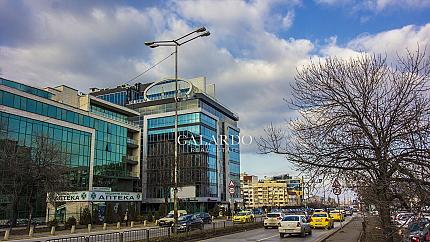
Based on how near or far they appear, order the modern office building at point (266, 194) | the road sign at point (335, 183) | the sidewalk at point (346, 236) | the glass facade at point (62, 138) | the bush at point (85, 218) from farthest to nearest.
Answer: the modern office building at point (266, 194) → the glass facade at point (62, 138) → the bush at point (85, 218) → the sidewalk at point (346, 236) → the road sign at point (335, 183)

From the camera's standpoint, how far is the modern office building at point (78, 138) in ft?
163

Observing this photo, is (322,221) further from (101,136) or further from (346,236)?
(101,136)

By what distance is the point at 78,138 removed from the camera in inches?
2349

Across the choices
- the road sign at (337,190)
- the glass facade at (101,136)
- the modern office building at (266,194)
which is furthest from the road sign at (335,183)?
the modern office building at (266,194)

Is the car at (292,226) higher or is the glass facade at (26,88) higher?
the glass facade at (26,88)

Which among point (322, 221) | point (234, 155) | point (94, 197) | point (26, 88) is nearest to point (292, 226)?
point (322, 221)

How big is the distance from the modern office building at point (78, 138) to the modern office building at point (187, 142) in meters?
5.49

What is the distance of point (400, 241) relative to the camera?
36.4 feet

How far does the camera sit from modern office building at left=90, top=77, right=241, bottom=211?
7919 cm

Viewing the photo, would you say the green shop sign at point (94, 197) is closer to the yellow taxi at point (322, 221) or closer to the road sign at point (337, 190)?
the yellow taxi at point (322, 221)

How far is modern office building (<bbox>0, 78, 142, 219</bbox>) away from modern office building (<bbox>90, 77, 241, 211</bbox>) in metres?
5.49

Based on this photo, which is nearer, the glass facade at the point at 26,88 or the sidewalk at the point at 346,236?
the sidewalk at the point at 346,236

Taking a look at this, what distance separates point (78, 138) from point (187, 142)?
25504 millimetres

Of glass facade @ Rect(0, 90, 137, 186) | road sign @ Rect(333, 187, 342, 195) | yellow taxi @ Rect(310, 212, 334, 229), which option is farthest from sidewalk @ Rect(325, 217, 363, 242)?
glass facade @ Rect(0, 90, 137, 186)
